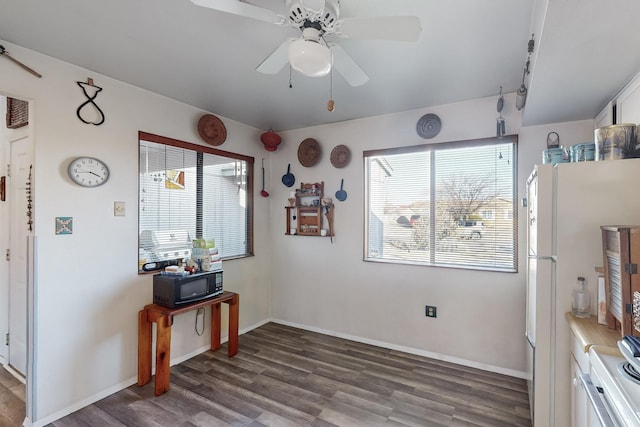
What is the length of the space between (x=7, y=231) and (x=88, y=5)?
2262mm

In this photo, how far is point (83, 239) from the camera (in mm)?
2311

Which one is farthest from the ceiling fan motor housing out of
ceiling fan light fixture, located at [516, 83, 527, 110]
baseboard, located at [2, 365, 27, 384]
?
baseboard, located at [2, 365, 27, 384]

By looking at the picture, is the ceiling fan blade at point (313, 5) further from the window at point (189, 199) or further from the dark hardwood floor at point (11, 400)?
the dark hardwood floor at point (11, 400)

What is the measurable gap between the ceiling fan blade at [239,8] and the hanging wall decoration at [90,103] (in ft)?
5.41

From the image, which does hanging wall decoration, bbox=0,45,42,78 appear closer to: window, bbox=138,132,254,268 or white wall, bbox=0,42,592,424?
white wall, bbox=0,42,592,424

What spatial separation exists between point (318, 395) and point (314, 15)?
8.38 ft

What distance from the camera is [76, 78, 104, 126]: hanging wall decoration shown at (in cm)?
229

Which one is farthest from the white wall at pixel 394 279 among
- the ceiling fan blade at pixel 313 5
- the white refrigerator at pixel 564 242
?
the ceiling fan blade at pixel 313 5

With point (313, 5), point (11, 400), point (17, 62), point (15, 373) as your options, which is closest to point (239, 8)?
point (313, 5)

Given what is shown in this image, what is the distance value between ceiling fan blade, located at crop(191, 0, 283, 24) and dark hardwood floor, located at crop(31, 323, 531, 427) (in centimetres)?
243

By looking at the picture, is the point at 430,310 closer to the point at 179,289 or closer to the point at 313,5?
the point at 179,289

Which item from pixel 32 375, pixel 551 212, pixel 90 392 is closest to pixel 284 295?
pixel 90 392

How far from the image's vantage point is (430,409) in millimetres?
2232

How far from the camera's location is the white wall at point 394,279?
8.82 ft
